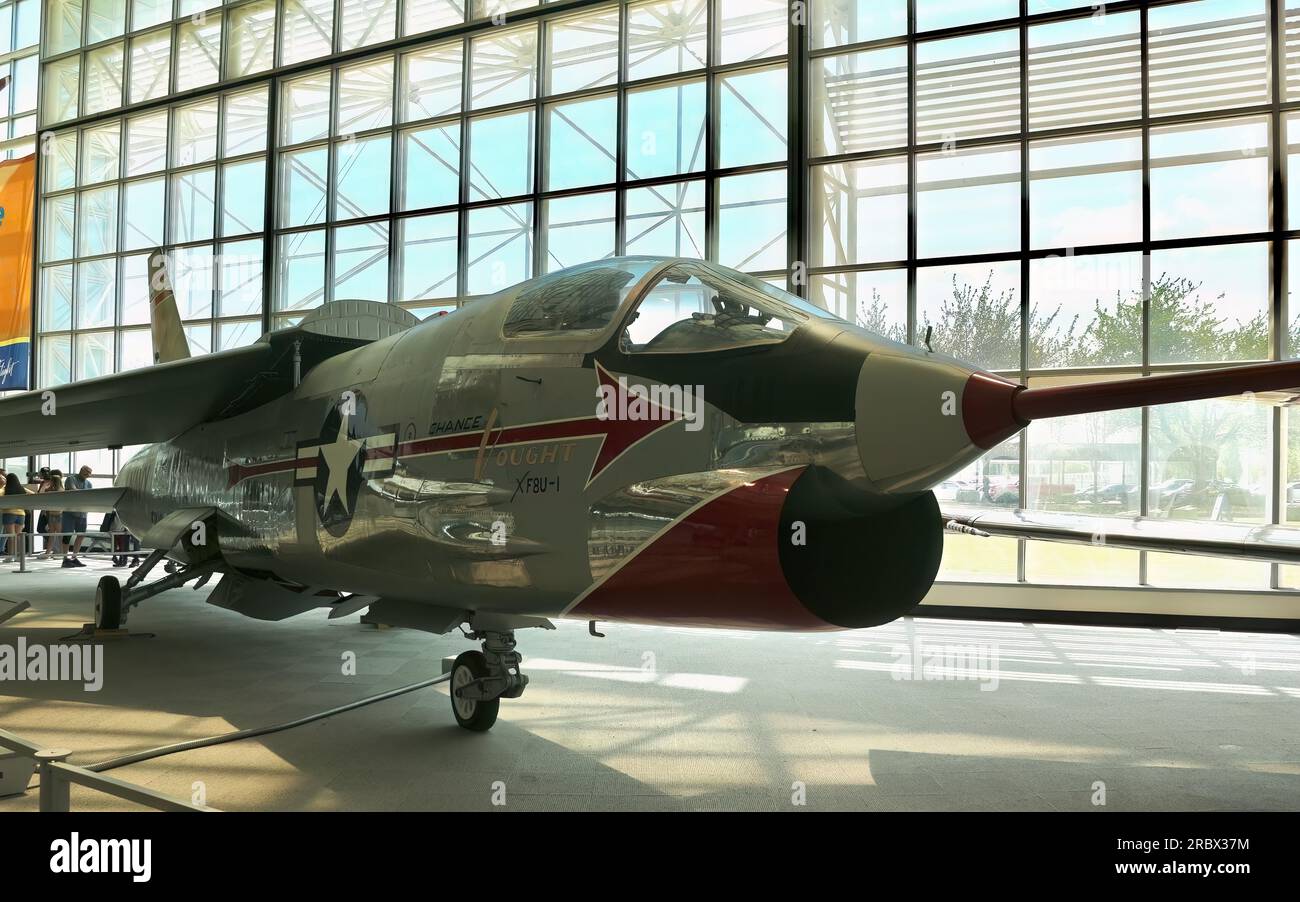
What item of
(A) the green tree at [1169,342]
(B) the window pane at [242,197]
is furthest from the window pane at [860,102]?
(B) the window pane at [242,197]

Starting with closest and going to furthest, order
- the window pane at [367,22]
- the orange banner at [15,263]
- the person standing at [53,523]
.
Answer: the window pane at [367,22]
the person standing at [53,523]
the orange banner at [15,263]

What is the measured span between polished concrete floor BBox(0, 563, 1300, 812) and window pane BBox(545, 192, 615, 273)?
7.39 metres

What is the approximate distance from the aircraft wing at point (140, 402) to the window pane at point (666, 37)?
977 centimetres

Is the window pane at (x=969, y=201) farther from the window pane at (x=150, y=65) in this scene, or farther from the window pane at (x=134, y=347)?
the window pane at (x=150, y=65)

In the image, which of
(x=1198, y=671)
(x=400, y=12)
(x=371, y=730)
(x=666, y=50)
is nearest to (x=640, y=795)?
(x=371, y=730)

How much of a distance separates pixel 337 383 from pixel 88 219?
19.8 m

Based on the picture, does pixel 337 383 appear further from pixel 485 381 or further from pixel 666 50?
pixel 666 50

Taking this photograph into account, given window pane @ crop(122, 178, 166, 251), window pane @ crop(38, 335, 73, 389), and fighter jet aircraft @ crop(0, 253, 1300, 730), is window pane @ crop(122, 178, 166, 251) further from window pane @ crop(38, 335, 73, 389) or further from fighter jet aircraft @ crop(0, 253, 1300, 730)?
fighter jet aircraft @ crop(0, 253, 1300, 730)

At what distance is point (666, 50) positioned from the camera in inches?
567

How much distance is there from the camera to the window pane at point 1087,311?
1162 cm

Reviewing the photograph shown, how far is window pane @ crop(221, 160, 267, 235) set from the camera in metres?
18.2

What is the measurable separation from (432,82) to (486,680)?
14.3 metres

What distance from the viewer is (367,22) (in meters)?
17.0

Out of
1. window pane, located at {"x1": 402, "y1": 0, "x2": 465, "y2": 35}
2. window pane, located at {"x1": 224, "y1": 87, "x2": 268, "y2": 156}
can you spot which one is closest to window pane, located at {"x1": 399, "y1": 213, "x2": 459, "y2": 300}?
window pane, located at {"x1": 402, "y1": 0, "x2": 465, "y2": 35}
